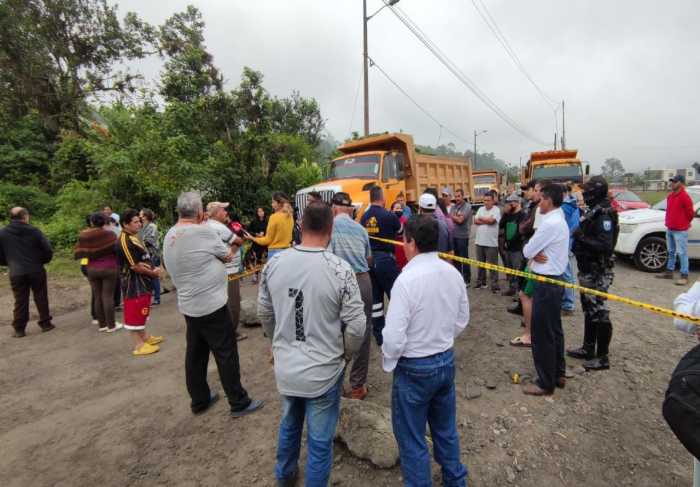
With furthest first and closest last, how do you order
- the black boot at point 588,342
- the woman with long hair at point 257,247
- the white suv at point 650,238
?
the woman with long hair at point 257,247 < the white suv at point 650,238 < the black boot at point 588,342

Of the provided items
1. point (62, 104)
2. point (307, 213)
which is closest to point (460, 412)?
point (307, 213)

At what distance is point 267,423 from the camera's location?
10.2ft

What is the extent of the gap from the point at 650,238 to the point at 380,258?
6978mm

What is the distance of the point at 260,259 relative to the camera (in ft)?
29.1

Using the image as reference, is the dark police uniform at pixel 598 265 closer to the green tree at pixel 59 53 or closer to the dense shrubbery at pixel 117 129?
the dense shrubbery at pixel 117 129

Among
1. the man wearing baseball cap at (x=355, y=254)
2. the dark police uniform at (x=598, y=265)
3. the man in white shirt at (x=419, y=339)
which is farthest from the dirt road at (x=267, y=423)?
the man in white shirt at (x=419, y=339)

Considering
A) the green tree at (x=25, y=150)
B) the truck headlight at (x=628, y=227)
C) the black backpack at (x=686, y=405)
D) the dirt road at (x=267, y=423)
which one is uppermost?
the green tree at (x=25, y=150)

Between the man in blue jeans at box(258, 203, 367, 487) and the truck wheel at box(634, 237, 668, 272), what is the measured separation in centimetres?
822

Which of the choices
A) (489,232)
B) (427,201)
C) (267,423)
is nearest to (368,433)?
(267,423)

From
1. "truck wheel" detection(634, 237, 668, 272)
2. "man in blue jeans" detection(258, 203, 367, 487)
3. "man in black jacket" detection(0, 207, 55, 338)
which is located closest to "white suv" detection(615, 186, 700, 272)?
"truck wheel" detection(634, 237, 668, 272)

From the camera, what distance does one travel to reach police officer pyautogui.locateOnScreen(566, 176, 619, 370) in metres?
3.63

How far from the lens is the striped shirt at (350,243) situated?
337 cm

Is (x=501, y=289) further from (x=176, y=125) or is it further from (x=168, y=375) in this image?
(x=176, y=125)

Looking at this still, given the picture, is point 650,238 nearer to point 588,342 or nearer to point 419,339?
point 588,342
